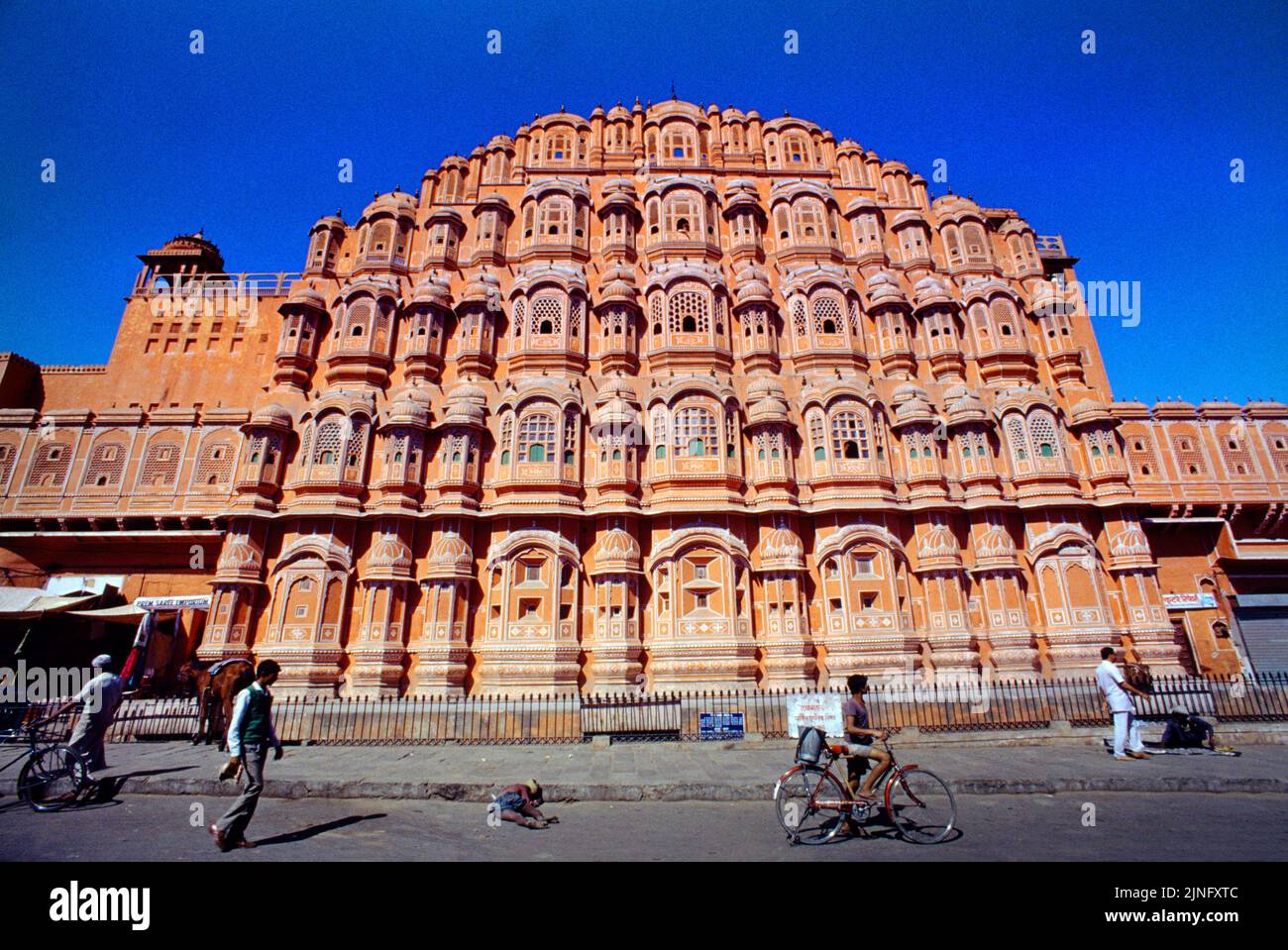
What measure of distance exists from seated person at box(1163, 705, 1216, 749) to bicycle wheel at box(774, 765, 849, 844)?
852 centimetres

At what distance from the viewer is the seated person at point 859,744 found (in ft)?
21.0

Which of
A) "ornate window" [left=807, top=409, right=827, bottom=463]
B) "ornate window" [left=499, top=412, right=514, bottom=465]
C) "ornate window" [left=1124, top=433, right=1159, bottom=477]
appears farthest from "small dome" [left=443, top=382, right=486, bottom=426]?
"ornate window" [left=1124, top=433, right=1159, bottom=477]

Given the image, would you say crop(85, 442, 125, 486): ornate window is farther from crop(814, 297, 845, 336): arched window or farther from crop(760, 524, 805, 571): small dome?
crop(814, 297, 845, 336): arched window

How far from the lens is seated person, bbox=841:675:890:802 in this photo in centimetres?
639

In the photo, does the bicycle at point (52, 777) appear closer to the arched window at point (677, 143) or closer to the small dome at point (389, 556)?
the small dome at point (389, 556)

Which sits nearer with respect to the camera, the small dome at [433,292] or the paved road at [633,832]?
the paved road at [633,832]

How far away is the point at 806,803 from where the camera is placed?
257 inches

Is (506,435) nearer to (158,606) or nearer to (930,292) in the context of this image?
(158,606)

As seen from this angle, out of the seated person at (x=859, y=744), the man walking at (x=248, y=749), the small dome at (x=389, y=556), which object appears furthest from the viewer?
the small dome at (x=389, y=556)

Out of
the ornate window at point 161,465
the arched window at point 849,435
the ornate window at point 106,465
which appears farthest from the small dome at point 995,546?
the ornate window at point 106,465

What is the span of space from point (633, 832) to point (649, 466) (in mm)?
14724

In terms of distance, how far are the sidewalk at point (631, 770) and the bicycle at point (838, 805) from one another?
7.16ft

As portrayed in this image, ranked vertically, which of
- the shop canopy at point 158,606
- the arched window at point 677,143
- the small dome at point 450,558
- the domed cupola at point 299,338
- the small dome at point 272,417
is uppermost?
the arched window at point 677,143

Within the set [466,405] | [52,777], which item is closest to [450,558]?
[466,405]
